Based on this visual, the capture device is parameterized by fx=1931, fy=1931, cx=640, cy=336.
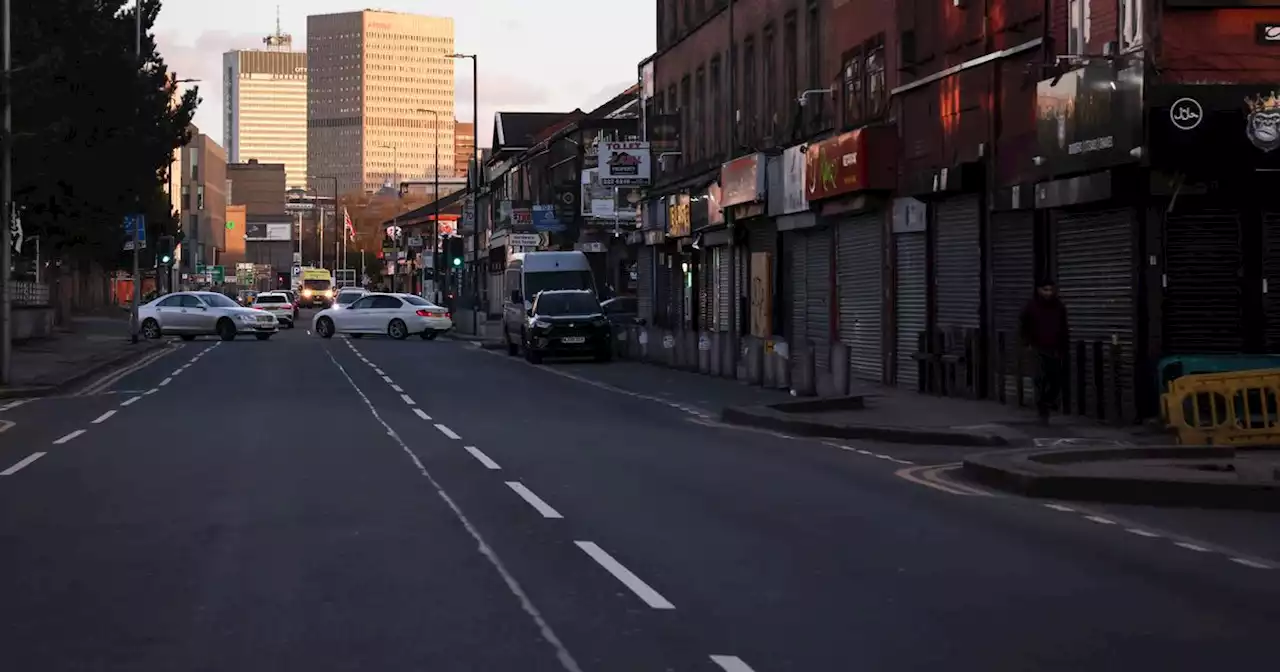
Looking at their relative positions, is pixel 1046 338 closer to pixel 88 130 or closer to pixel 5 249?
pixel 5 249

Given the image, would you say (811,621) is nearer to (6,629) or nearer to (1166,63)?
(6,629)

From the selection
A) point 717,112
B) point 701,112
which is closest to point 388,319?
point 701,112

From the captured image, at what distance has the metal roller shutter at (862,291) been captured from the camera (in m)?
34.1

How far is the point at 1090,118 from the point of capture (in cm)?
2269

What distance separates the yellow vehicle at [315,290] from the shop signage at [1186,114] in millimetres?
106979

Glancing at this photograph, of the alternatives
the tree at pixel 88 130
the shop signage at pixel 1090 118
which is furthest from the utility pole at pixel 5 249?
the shop signage at pixel 1090 118

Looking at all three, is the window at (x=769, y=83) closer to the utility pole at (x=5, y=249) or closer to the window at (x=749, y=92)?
the window at (x=749, y=92)

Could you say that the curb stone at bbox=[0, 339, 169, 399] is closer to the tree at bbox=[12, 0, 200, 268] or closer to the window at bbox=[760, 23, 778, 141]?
the tree at bbox=[12, 0, 200, 268]

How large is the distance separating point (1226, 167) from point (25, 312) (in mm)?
38143

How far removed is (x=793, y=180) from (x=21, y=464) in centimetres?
2345

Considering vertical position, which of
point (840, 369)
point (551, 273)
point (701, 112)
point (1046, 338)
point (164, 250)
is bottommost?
point (840, 369)

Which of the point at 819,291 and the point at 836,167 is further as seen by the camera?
the point at 819,291

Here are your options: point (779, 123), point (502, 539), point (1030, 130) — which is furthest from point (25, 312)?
point (502, 539)

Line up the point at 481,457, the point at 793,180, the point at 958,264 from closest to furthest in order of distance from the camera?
the point at 481,457 → the point at 958,264 → the point at 793,180
